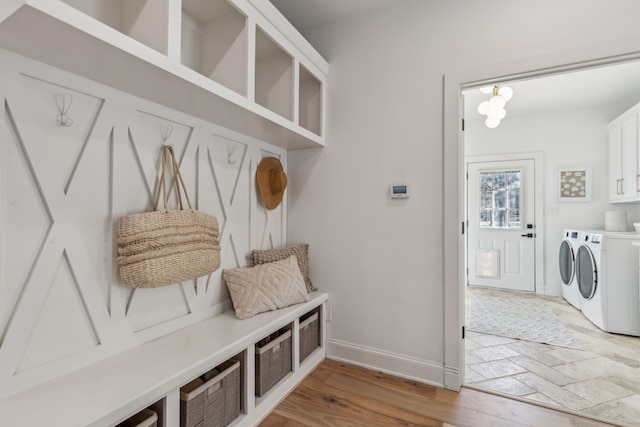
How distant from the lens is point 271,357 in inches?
68.6

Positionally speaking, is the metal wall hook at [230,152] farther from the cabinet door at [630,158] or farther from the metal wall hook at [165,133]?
the cabinet door at [630,158]

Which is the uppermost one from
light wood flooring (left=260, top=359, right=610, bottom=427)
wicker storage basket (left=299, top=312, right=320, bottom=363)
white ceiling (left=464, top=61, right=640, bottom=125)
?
white ceiling (left=464, top=61, right=640, bottom=125)

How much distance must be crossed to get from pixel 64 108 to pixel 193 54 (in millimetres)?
768

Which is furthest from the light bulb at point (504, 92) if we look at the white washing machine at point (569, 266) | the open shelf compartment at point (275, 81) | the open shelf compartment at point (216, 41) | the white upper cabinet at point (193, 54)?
the open shelf compartment at point (216, 41)

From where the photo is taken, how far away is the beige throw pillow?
180cm

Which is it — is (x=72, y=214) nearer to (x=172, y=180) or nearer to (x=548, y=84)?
(x=172, y=180)

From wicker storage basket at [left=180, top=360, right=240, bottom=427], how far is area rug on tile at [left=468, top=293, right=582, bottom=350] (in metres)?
2.51

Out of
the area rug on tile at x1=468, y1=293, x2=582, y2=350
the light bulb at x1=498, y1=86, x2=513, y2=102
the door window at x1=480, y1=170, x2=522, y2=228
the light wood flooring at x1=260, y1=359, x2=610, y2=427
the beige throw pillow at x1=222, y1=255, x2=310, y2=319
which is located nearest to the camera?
the light wood flooring at x1=260, y1=359, x2=610, y2=427

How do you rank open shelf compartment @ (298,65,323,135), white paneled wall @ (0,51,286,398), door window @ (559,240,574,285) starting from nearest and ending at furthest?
1. white paneled wall @ (0,51,286,398)
2. open shelf compartment @ (298,65,323,135)
3. door window @ (559,240,574,285)

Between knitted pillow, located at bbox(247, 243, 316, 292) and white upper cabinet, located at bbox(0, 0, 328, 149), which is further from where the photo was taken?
knitted pillow, located at bbox(247, 243, 316, 292)

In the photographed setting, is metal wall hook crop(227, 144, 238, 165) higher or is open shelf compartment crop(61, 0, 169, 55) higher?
open shelf compartment crop(61, 0, 169, 55)

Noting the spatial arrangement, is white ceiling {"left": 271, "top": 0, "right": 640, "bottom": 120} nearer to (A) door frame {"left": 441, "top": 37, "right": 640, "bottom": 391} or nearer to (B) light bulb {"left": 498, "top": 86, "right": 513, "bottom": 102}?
(B) light bulb {"left": 498, "top": 86, "right": 513, "bottom": 102}

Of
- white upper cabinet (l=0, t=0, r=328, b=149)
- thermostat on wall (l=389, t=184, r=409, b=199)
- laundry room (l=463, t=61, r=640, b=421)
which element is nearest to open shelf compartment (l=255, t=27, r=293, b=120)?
white upper cabinet (l=0, t=0, r=328, b=149)

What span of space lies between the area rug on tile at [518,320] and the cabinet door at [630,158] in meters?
1.62
